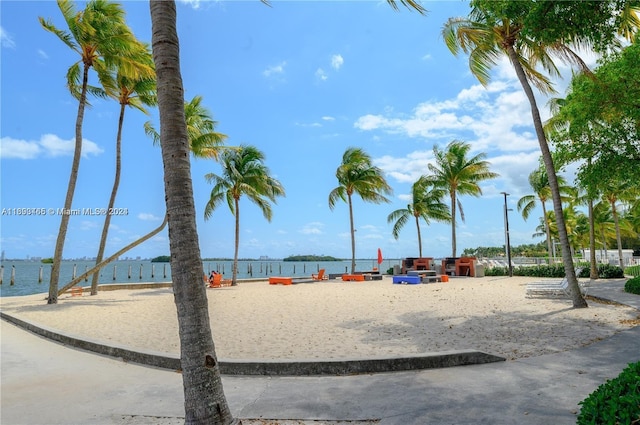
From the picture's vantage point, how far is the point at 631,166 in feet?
33.1

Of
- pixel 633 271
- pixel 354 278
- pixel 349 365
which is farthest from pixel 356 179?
pixel 349 365

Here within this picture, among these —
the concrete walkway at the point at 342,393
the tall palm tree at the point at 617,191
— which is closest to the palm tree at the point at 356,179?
the tall palm tree at the point at 617,191

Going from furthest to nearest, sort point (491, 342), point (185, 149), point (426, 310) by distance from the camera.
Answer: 1. point (426, 310)
2. point (491, 342)
3. point (185, 149)

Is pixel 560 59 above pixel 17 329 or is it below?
above

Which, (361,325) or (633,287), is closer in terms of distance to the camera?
(361,325)

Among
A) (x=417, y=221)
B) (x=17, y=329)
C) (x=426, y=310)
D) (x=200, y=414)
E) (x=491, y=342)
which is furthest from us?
(x=417, y=221)

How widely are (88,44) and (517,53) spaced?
617 inches

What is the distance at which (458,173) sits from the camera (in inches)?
1259

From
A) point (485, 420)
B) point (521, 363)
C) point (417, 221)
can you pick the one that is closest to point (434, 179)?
point (417, 221)

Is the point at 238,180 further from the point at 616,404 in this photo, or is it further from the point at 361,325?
the point at 616,404

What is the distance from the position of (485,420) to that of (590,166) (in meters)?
9.58

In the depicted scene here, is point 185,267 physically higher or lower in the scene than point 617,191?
lower

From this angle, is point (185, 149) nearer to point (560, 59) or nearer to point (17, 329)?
point (17, 329)

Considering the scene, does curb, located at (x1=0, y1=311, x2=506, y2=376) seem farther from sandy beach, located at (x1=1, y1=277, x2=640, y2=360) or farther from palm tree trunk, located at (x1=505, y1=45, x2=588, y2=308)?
palm tree trunk, located at (x1=505, y1=45, x2=588, y2=308)
